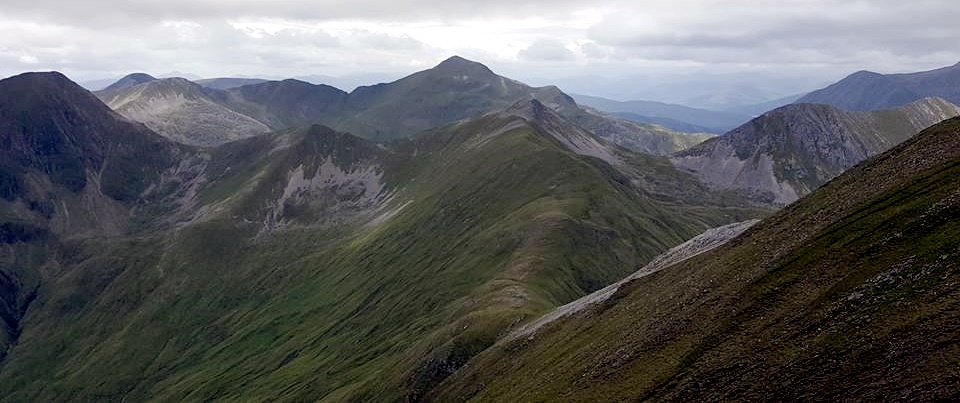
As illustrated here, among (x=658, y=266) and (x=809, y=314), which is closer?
(x=809, y=314)

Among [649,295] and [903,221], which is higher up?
[903,221]

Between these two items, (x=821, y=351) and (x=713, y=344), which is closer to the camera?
(x=821, y=351)

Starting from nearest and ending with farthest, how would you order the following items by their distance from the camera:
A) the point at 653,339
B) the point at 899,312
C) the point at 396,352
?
the point at 899,312, the point at 653,339, the point at 396,352

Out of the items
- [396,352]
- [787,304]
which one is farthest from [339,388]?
[787,304]

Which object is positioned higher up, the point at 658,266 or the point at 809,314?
the point at 809,314

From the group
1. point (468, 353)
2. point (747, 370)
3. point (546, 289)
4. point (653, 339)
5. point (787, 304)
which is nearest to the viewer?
point (747, 370)

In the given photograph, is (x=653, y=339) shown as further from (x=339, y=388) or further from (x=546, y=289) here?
(x=339, y=388)

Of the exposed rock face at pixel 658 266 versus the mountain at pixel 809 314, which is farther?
the exposed rock face at pixel 658 266

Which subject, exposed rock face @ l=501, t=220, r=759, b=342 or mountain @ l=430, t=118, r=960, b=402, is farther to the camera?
exposed rock face @ l=501, t=220, r=759, b=342
